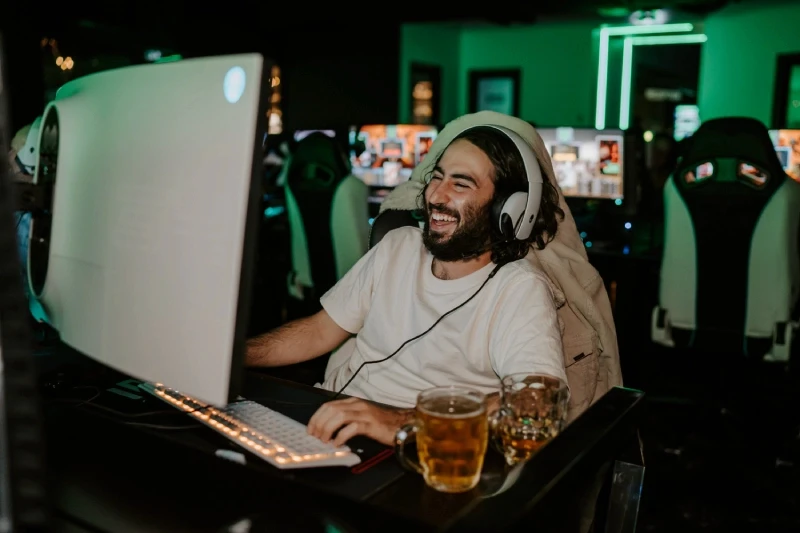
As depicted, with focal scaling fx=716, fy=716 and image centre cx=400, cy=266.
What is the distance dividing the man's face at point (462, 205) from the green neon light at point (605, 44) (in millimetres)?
7572

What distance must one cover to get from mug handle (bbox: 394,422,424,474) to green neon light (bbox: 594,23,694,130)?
8238 mm

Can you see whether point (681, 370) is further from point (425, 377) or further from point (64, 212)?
point (64, 212)

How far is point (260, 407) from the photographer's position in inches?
42.9

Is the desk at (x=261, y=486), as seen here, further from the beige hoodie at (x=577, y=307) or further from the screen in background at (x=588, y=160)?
the screen in background at (x=588, y=160)

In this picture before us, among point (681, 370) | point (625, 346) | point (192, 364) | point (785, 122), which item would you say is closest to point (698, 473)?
point (625, 346)

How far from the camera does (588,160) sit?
13.4ft

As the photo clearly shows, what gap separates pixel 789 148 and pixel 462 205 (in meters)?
3.14

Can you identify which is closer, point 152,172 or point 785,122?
point 152,172

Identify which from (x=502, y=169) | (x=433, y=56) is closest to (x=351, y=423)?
(x=502, y=169)

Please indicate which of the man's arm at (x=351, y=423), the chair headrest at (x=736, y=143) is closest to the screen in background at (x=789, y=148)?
the chair headrest at (x=736, y=143)

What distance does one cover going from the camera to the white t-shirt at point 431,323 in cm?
131

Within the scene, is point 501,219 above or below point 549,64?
below

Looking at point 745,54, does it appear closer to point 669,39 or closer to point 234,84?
point 669,39

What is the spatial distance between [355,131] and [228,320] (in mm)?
4276
